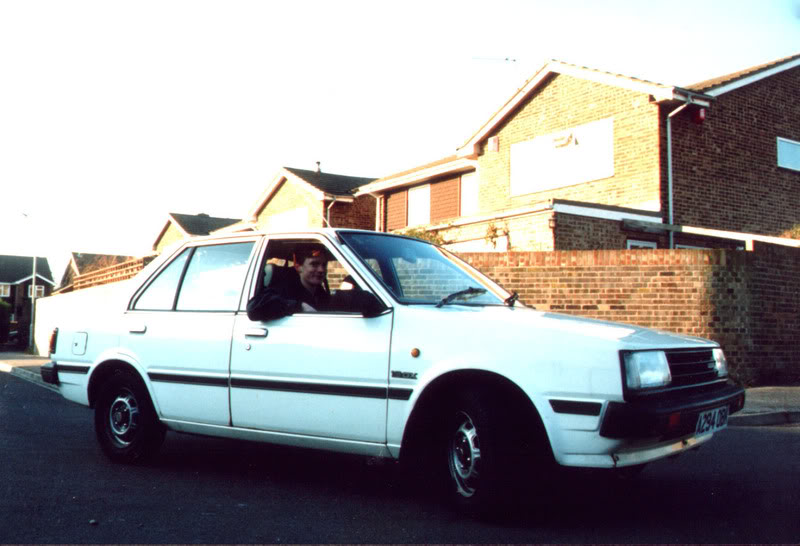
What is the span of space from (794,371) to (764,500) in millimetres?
9424

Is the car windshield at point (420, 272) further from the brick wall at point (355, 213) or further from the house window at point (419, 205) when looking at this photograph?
the brick wall at point (355, 213)

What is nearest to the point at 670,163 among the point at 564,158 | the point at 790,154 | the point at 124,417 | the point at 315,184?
Result: the point at 564,158

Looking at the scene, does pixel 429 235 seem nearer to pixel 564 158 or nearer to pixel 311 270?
pixel 564 158

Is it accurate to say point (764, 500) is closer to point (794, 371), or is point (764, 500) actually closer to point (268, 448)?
point (268, 448)

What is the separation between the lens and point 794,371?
13492 millimetres

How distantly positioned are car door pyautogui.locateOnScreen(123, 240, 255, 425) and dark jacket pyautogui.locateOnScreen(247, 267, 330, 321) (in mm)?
249

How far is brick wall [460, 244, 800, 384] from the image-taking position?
12727 millimetres

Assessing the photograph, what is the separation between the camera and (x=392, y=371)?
15.6 feet

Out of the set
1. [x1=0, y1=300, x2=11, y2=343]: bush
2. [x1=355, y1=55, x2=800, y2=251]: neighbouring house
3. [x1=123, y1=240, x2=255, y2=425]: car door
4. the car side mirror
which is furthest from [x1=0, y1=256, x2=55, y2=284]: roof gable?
the car side mirror

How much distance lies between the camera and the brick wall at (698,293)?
12727 millimetres

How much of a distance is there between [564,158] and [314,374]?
56.9ft

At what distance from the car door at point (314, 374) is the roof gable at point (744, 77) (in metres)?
16.4

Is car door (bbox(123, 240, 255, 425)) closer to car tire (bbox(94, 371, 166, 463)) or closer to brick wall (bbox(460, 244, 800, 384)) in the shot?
car tire (bbox(94, 371, 166, 463))

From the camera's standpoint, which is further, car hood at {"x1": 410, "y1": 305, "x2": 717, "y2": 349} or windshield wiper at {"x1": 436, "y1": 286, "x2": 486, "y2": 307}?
windshield wiper at {"x1": 436, "y1": 286, "x2": 486, "y2": 307}
